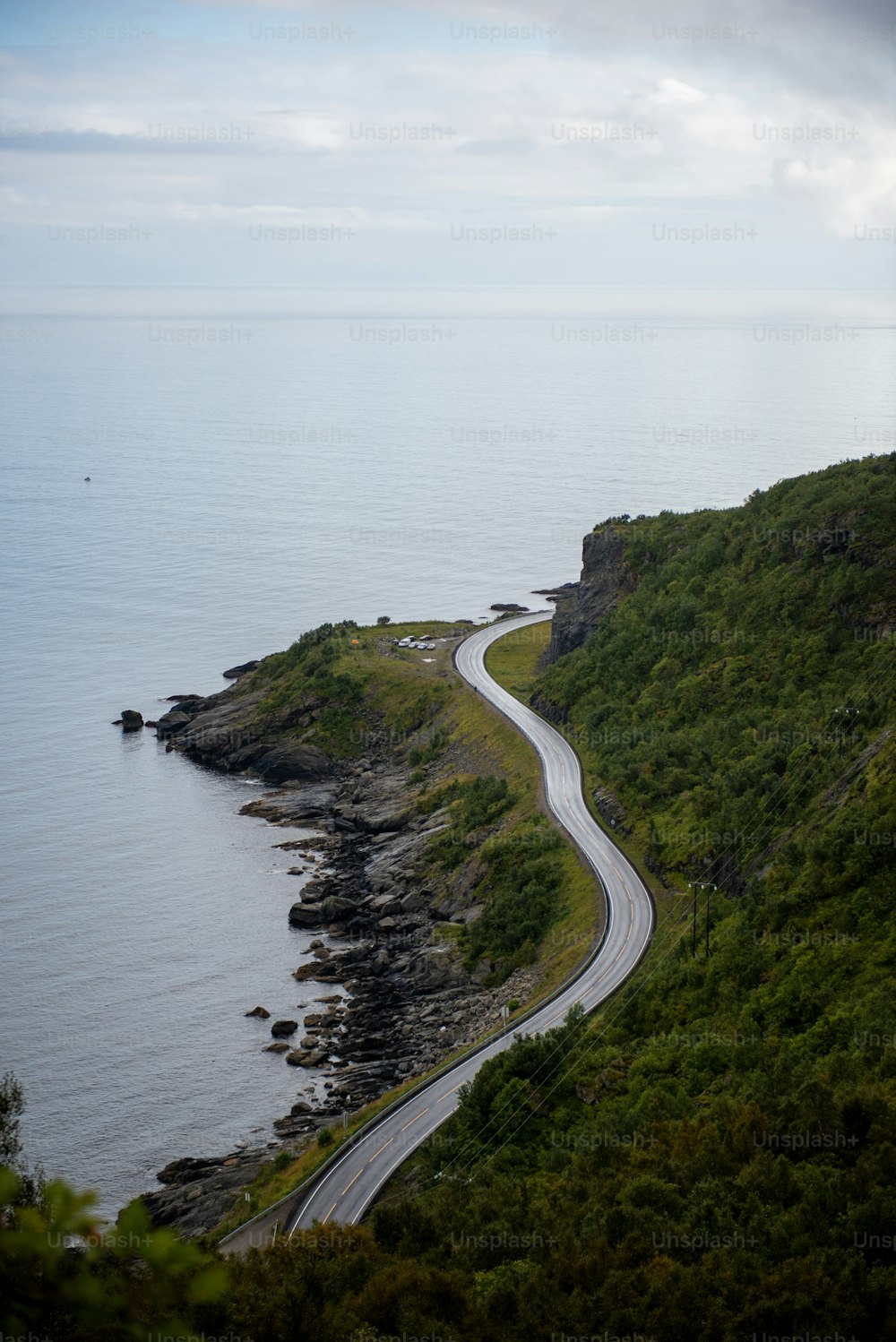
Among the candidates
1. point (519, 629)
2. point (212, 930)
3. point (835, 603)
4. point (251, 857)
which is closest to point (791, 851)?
point (835, 603)

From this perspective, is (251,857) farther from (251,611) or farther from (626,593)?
(251,611)

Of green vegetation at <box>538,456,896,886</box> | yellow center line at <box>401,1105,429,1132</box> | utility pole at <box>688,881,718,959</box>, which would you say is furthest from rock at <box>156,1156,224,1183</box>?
green vegetation at <box>538,456,896,886</box>

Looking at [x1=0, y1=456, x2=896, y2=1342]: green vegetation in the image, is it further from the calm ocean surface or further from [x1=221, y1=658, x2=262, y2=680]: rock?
[x1=221, y1=658, x2=262, y2=680]: rock

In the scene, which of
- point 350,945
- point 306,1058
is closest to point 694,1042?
point 306,1058

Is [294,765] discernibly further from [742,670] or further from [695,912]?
[695,912]

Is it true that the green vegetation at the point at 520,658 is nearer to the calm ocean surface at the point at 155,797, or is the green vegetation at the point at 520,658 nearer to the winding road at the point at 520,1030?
the winding road at the point at 520,1030
